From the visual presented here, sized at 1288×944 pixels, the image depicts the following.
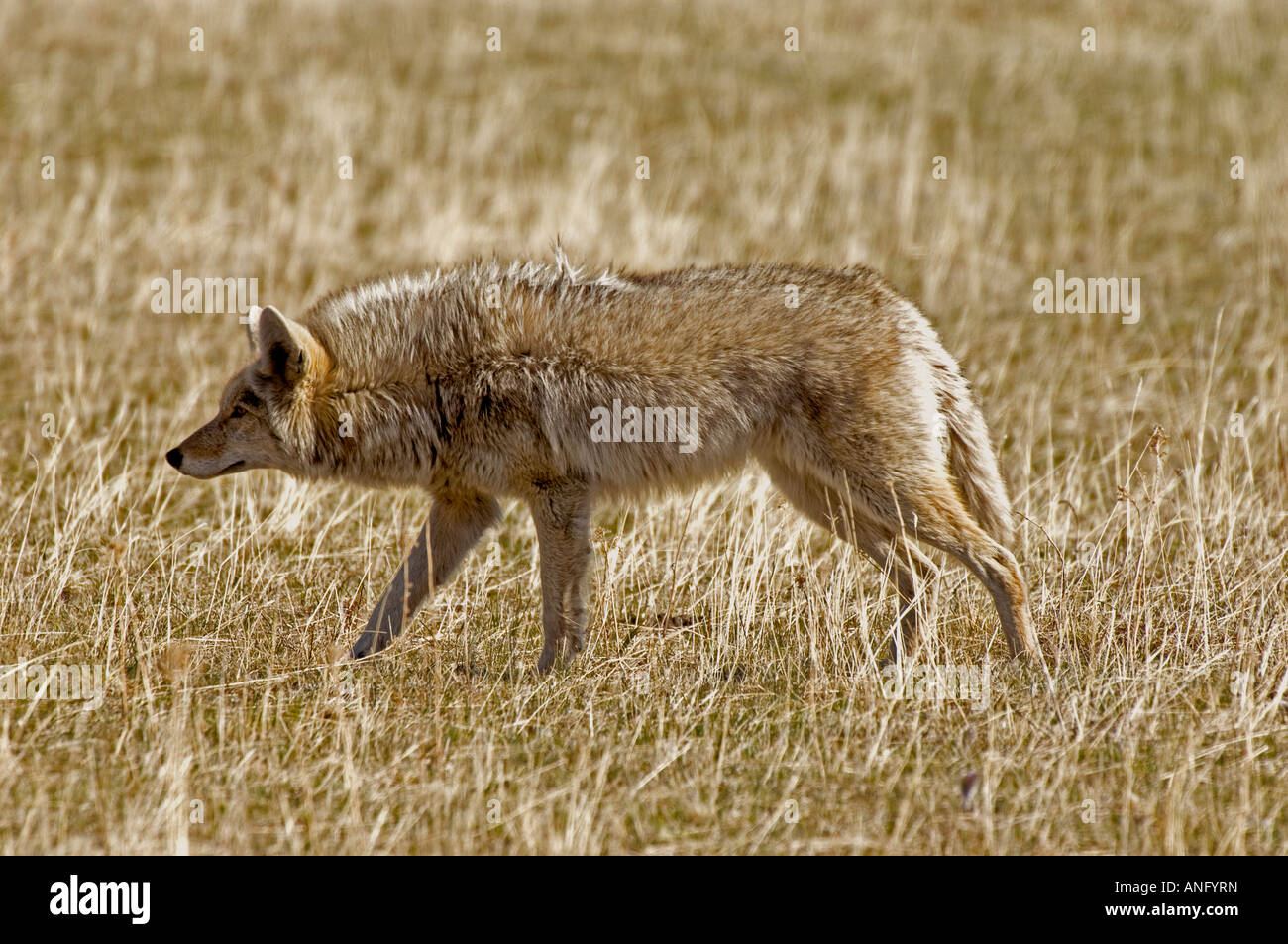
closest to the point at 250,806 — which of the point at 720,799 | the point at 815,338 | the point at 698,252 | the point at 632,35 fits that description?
the point at 720,799

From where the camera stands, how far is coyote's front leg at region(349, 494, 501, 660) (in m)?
7.02

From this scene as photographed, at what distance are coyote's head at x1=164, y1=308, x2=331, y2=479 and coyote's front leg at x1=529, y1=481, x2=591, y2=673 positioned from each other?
1.20m

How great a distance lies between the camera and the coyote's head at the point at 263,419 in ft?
22.7

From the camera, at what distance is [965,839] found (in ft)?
17.0

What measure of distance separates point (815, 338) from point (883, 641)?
144 cm

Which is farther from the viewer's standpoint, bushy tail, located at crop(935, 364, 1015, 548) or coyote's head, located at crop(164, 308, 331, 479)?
bushy tail, located at crop(935, 364, 1015, 548)

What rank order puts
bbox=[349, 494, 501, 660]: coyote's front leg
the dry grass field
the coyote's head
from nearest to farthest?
the dry grass field < the coyote's head < bbox=[349, 494, 501, 660]: coyote's front leg

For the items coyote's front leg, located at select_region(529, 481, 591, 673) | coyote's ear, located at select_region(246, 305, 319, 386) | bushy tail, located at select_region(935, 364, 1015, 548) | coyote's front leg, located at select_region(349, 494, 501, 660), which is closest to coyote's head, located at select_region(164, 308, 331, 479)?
coyote's ear, located at select_region(246, 305, 319, 386)

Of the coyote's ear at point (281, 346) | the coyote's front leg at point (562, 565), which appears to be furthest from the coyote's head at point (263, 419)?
the coyote's front leg at point (562, 565)

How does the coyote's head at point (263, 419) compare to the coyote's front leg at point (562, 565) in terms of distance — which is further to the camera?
the coyote's head at point (263, 419)

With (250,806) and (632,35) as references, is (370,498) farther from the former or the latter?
(632,35)

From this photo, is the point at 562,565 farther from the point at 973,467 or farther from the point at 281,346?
the point at 973,467

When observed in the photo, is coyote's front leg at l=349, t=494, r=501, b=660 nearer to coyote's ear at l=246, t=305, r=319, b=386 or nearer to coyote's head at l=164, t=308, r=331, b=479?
coyote's head at l=164, t=308, r=331, b=479

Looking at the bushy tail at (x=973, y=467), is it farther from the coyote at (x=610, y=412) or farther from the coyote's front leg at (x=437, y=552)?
the coyote's front leg at (x=437, y=552)
